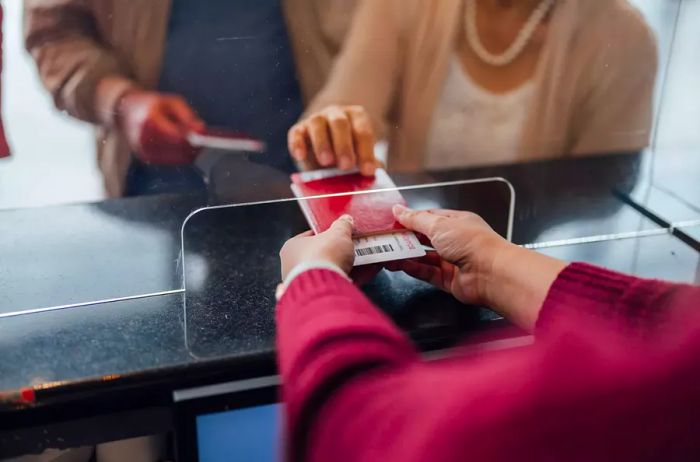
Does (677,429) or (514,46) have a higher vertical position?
(514,46)

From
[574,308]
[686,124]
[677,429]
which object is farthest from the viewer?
[686,124]

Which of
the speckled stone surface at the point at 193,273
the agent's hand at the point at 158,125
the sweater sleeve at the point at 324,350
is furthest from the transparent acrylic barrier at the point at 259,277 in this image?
the sweater sleeve at the point at 324,350

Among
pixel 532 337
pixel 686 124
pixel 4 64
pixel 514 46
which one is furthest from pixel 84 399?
pixel 686 124

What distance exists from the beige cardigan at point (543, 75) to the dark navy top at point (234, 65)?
5cm

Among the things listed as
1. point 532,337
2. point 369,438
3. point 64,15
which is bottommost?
point 532,337

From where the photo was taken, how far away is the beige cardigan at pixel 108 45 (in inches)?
29.7

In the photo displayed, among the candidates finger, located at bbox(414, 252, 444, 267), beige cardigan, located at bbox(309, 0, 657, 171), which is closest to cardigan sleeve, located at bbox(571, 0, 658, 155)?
beige cardigan, located at bbox(309, 0, 657, 171)

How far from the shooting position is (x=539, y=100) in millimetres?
964

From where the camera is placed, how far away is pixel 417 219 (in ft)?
3.00

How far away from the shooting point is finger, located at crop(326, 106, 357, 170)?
89 cm

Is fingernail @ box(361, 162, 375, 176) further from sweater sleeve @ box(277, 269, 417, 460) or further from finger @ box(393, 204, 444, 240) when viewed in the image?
sweater sleeve @ box(277, 269, 417, 460)

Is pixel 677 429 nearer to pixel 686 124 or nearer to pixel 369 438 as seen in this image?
pixel 369 438

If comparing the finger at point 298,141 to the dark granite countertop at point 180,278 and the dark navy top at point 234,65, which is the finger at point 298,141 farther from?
the dark granite countertop at point 180,278

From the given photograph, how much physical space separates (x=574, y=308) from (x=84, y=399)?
49 cm
